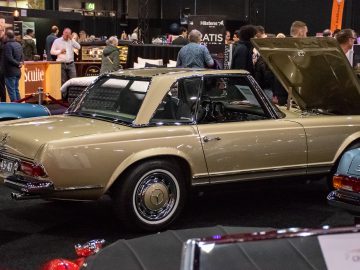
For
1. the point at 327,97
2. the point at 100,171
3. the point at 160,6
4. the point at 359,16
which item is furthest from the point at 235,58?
the point at 160,6

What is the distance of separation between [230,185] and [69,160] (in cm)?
159

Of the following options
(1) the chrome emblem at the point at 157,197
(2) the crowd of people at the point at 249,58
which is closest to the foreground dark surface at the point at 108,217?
(1) the chrome emblem at the point at 157,197

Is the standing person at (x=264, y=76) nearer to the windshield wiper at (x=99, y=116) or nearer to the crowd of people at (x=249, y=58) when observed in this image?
the crowd of people at (x=249, y=58)

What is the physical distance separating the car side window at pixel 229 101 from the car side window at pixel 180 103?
11 centimetres

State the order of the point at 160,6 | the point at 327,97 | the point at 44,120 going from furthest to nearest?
1. the point at 160,6
2. the point at 327,97
3. the point at 44,120

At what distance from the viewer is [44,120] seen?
5.64 m

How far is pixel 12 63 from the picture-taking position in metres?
11.8

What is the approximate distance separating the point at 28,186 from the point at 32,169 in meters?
0.14

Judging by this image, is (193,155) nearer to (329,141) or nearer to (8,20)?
(329,141)

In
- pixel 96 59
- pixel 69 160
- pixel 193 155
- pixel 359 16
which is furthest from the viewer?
pixel 359 16

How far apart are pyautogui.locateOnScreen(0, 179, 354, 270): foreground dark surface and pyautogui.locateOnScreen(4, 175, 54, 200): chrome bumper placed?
429 mm

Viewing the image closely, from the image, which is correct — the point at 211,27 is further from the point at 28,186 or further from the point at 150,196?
the point at 28,186

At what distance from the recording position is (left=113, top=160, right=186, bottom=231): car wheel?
199 inches

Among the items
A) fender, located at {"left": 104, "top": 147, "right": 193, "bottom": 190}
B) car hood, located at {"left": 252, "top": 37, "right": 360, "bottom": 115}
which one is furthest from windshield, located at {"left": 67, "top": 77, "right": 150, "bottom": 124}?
car hood, located at {"left": 252, "top": 37, "right": 360, "bottom": 115}
